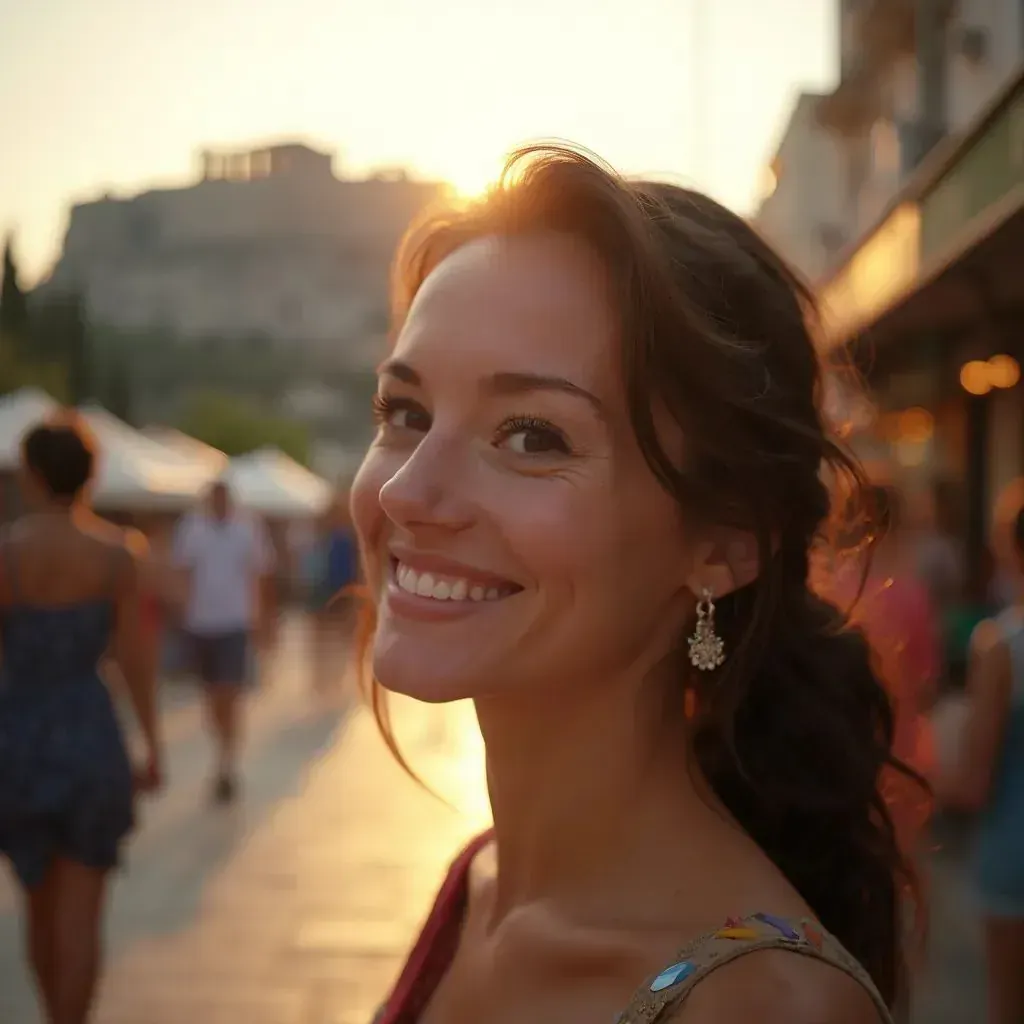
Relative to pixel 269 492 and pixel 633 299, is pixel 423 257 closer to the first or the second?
pixel 633 299

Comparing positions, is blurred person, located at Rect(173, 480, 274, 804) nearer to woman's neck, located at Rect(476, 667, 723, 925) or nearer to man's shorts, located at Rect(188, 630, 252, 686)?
man's shorts, located at Rect(188, 630, 252, 686)

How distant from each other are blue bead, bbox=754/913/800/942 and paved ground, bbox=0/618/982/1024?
2.90m

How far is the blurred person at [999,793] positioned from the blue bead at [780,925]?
1898 mm

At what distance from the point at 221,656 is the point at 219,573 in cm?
50

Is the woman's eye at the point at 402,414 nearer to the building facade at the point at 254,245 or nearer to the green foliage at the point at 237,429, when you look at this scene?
the green foliage at the point at 237,429

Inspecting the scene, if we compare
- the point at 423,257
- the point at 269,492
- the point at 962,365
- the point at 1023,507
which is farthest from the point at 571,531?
the point at 269,492

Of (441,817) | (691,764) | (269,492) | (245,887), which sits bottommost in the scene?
(269,492)

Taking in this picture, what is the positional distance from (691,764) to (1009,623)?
74.0 inches

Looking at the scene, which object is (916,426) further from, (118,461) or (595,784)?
(595,784)

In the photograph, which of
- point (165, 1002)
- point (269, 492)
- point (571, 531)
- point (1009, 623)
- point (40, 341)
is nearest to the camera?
point (571, 531)

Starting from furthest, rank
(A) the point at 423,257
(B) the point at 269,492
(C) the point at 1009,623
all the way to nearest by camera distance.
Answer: (B) the point at 269,492 < (C) the point at 1009,623 < (A) the point at 423,257

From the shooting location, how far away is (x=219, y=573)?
702 cm

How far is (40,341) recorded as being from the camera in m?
43.8

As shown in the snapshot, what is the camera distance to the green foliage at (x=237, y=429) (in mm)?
66688
